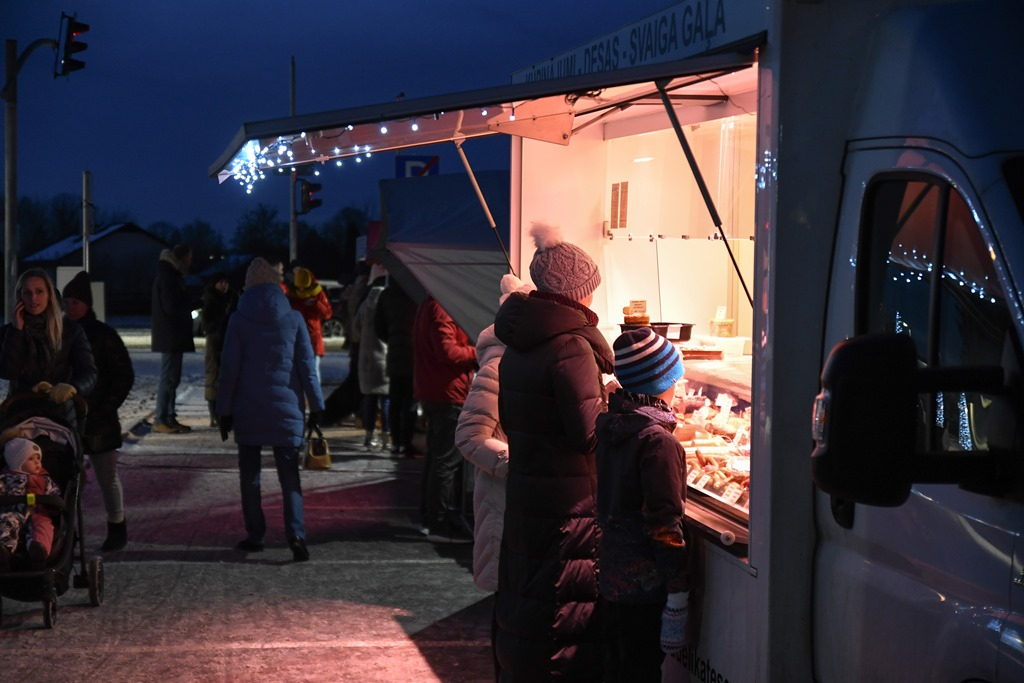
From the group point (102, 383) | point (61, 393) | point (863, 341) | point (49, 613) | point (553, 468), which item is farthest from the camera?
point (102, 383)

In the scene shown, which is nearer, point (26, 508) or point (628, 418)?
point (628, 418)

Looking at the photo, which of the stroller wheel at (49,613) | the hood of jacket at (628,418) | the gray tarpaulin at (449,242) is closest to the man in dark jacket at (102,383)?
the stroller wheel at (49,613)

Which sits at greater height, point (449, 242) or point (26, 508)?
point (449, 242)

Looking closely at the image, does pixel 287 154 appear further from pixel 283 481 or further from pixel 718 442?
pixel 283 481

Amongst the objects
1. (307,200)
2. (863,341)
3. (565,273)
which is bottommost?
(863,341)

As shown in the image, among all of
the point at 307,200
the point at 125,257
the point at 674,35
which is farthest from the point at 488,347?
the point at 125,257

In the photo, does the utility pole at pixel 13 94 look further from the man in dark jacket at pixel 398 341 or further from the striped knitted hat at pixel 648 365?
the striped knitted hat at pixel 648 365

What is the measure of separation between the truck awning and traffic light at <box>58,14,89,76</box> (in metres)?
13.7

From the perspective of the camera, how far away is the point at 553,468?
4.96 meters

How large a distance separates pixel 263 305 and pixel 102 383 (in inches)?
46.8

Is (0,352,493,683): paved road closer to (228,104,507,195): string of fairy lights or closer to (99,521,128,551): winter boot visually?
(99,521,128,551): winter boot

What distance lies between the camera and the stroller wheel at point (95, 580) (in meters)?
7.36

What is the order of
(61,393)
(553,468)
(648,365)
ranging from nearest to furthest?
(648,365) → (553,468) → (61,393)

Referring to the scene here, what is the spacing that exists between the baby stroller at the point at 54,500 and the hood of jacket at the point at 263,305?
4.65ft
